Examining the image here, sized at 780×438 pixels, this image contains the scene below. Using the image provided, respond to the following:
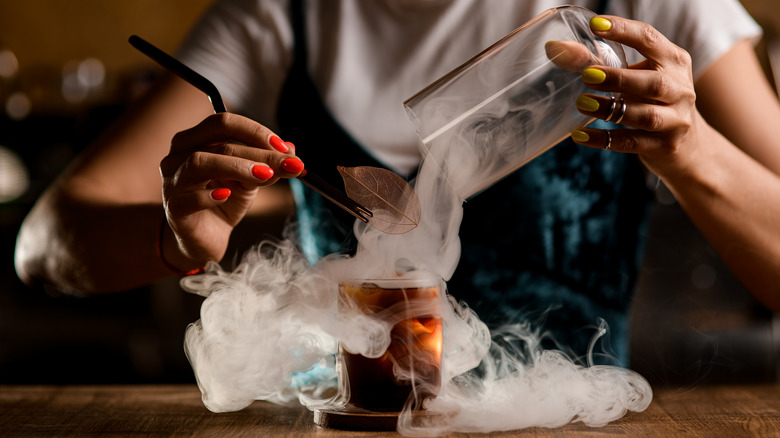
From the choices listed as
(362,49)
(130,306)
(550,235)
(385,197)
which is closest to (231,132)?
(385,197)

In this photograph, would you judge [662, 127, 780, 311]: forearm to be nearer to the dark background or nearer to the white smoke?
the white smoke

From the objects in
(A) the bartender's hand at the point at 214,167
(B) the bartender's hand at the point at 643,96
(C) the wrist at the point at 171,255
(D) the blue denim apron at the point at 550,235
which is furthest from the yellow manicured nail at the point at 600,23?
(C) the wrist at the point at 171,255

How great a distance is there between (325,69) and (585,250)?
23.3 inches

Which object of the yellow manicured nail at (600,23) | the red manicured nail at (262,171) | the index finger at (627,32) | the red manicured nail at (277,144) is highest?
the yellow manicured nail at (600,23)

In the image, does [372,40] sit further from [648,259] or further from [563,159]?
[648,259]

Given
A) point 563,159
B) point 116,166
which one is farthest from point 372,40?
point 116,166

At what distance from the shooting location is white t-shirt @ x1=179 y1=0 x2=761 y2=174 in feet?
4.34

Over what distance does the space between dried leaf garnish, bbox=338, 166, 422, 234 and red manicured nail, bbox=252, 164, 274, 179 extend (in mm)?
90

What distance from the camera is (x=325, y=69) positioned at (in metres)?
1.39

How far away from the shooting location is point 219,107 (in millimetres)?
954

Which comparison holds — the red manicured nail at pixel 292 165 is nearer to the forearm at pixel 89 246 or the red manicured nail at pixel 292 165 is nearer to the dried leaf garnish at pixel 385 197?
the dried leaf garnish at pixel 385 197

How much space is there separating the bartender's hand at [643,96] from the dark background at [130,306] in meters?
1.71

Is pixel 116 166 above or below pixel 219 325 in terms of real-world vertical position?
above

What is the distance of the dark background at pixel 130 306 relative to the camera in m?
2.65
